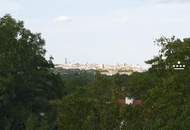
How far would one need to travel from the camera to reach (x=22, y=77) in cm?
5716

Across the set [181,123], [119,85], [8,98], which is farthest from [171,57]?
[8,98]

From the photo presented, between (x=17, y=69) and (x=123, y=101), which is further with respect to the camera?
(x=17, y=69)

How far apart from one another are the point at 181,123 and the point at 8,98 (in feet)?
83.7

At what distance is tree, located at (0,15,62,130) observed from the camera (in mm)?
55375

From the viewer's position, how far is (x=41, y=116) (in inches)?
2233

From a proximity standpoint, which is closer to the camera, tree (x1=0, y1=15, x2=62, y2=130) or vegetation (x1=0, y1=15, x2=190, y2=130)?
vegetation (x1=0, y1=15, x2=190, y2=130)

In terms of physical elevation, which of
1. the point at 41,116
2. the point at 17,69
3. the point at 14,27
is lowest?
the point at 41,116

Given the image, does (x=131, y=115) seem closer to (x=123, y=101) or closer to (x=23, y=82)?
(x=123, y=101)

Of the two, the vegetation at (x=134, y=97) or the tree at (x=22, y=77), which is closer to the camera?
the vegetation at (x=134, y=97)

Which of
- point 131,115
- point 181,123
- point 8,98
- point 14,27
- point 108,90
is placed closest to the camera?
point 181,123

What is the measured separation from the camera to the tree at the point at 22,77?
5538 cm

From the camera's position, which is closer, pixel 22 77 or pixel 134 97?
pixel 134 97

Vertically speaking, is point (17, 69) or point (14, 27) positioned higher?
point (14, 27)

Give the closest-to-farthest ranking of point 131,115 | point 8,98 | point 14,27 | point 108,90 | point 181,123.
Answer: point 181,123, point 131,115, point 108,90, point 8,98, point 14,27
